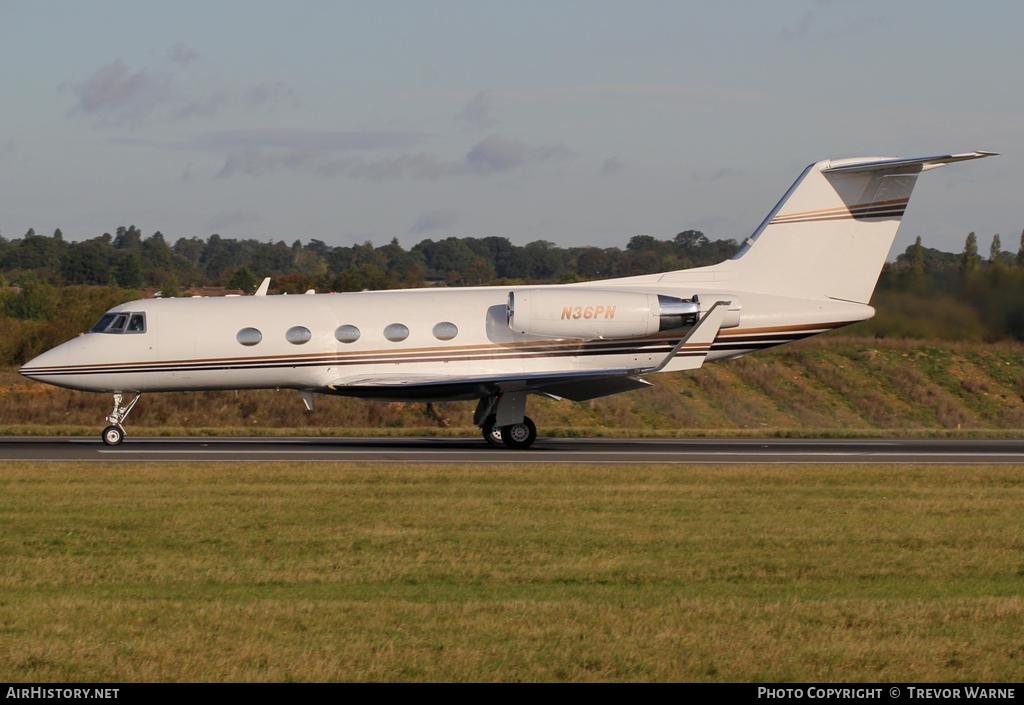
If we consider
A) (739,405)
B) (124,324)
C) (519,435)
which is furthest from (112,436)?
(739,405)

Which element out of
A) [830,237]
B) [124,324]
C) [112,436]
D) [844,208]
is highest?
[844,208]

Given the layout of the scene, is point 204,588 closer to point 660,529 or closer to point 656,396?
point 660,529

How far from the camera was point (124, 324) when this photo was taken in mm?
26469

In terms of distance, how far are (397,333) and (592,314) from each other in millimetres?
3907

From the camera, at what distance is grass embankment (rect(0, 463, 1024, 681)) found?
29.2ft

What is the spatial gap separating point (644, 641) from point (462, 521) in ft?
20.6

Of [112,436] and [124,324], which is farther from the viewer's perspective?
[124,324]

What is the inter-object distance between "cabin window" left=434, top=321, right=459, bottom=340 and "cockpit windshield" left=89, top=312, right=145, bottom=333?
5.91 meters

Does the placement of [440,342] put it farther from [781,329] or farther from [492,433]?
[781,329]

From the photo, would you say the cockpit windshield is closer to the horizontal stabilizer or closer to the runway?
the runway

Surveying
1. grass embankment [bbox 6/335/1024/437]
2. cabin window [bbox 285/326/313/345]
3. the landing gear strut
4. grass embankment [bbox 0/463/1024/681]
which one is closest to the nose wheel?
the landing gear strut

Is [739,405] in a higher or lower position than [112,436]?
lower

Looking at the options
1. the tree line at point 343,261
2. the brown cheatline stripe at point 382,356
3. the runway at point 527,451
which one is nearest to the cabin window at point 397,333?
the brown cheatline stripe at point 382,356

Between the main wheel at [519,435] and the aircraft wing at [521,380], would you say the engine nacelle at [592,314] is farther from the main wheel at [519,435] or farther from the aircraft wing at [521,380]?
the main wheel at [519,435]
